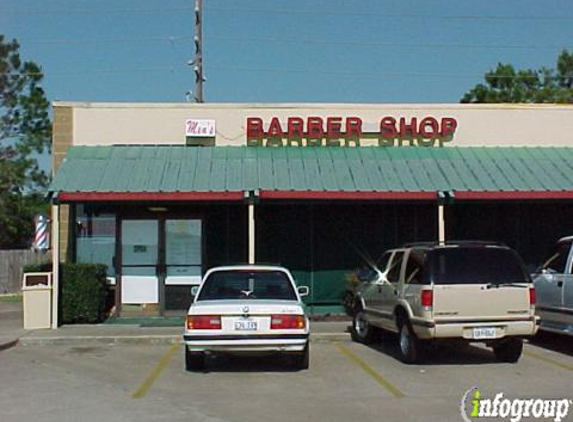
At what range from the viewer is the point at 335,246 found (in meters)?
19.8

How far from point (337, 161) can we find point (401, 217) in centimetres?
227

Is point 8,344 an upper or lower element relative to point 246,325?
lower

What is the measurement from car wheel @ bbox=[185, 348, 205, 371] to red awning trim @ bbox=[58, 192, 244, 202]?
5.71 metres

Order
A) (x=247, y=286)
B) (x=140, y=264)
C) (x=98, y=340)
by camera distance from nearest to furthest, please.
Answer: (x=247, y=286) < (x=98, y=340) < (x=140, y=264)

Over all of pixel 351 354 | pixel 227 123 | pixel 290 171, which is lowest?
pixel 351 354

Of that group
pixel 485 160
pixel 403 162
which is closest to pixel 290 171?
pixel 403 162

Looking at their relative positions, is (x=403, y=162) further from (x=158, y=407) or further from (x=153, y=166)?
(x=158, y=407)

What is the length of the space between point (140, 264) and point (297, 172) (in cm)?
432

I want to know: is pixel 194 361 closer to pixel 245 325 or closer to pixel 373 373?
pixel 245 325

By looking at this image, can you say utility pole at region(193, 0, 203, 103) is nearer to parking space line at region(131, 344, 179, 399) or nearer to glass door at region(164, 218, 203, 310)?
glass door at region(164, 218, 203, 310)

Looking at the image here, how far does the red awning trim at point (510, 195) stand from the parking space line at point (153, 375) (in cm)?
686

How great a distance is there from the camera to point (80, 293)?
17.7 m

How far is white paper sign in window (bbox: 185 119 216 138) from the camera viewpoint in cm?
1973

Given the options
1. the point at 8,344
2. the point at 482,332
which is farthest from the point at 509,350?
the point at 8,344
